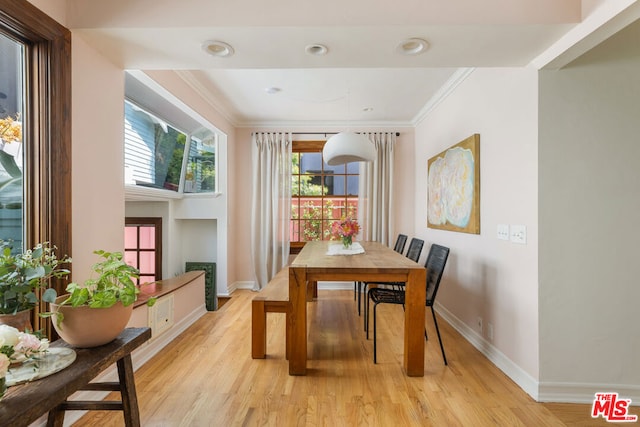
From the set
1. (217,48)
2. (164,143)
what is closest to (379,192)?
(164,143)

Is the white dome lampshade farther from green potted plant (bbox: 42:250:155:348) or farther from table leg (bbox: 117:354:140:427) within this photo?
table leg (bbox: 117:354:140:427)

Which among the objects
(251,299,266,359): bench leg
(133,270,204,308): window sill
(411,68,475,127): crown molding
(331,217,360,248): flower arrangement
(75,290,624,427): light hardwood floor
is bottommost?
(75,290,624,427): light hardwood floor

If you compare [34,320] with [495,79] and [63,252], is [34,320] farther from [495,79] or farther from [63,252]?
[495,79]

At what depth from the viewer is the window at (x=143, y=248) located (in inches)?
154

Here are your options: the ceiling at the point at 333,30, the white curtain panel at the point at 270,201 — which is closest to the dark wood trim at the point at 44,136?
the ceiling at the point at 333,30

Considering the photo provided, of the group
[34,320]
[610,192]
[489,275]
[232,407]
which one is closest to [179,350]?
[232,407]

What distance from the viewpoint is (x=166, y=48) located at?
1.84 meters

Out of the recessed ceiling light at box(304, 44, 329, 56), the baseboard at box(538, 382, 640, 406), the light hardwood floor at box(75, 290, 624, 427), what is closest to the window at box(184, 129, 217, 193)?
the light hardwood floor at box(75, 290, 624, 427)

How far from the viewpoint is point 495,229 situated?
241 cm

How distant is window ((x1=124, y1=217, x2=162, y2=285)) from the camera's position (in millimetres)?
3924

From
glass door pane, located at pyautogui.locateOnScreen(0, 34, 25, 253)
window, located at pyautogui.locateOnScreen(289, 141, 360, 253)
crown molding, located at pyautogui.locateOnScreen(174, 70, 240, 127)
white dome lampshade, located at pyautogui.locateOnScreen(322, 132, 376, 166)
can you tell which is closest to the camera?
glass door pane, located at pyautogui.locateOnScreen(0, 34, 25, 253)

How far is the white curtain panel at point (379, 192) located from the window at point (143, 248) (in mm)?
2785

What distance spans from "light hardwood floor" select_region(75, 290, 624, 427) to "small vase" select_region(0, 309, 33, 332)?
0.92 meters

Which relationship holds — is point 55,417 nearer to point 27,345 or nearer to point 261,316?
point 27,345
